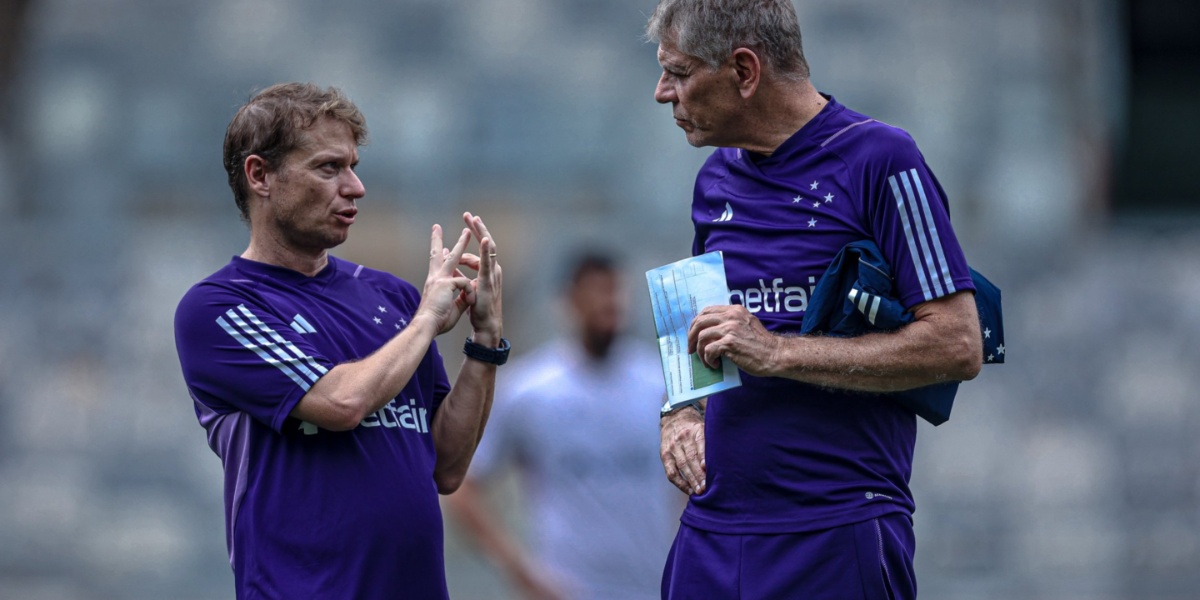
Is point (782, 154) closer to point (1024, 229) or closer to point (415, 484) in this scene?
point (415, 484)

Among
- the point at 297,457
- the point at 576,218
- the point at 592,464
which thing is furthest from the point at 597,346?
the point at 576,218

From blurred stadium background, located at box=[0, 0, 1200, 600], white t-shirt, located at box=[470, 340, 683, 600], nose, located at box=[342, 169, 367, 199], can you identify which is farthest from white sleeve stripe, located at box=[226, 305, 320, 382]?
blurred stadium background, located at box=[0, 0, 1200, 600]

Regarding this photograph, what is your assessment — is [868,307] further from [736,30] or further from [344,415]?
[344,415]

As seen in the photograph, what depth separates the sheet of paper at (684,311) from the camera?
2.65 m

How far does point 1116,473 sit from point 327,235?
523cm

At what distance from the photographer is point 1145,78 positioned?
779 cm

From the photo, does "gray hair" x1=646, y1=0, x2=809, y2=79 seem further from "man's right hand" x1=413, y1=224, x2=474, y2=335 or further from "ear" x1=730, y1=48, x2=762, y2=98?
"man's right hand" x1=413, y1=224, x2=474, y2=335

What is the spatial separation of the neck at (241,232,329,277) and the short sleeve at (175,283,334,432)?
0.40 ft

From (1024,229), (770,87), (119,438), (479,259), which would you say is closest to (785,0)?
(770,87)

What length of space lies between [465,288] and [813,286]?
74 cm

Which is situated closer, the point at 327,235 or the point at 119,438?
the point at 327,235

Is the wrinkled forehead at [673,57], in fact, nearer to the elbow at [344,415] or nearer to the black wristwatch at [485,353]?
the black wristwatch at [485,353]

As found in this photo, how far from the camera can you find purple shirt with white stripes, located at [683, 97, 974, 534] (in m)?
2.57

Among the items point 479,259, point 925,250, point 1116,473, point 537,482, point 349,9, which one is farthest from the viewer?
point 349,9
